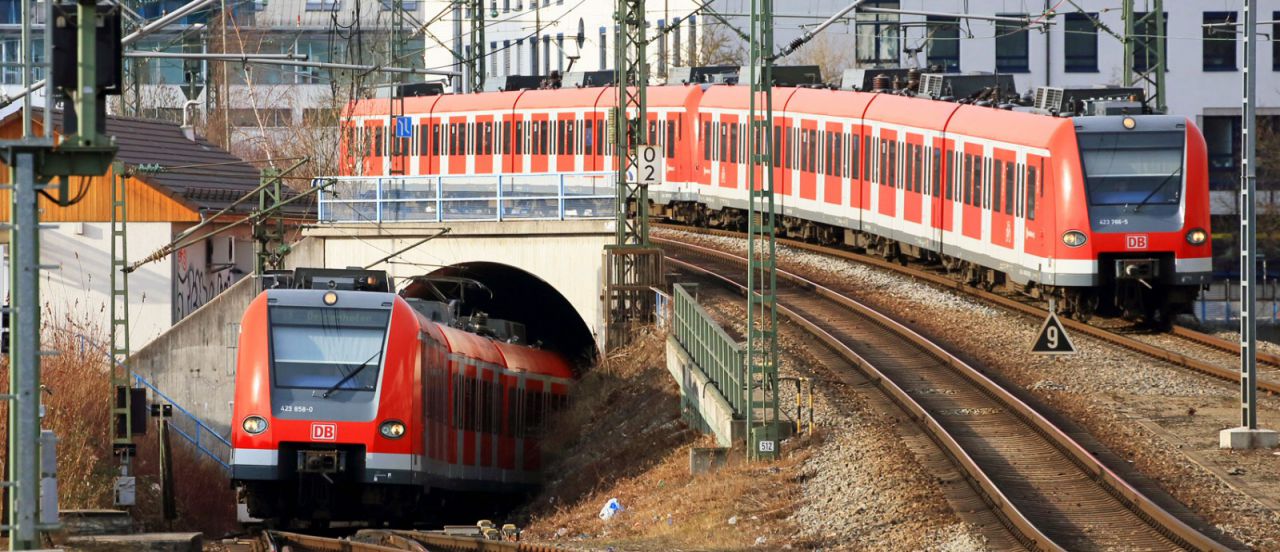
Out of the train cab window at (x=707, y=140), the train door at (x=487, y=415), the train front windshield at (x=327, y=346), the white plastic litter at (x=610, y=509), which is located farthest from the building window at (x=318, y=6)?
the white plastic litter at (x=610, y=509)

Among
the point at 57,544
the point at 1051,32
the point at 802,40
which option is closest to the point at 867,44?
the point at 1051,32

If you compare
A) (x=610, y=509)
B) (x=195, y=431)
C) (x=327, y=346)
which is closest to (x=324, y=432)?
(x=327, y=346)

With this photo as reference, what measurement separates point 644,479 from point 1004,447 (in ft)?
17.8

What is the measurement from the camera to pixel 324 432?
24.2m

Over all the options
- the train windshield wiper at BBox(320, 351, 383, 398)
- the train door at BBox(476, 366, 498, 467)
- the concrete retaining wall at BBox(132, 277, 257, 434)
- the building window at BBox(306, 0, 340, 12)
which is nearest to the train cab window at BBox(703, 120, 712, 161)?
the concrete retaining wall at BBox(132, 277, 257, 434)

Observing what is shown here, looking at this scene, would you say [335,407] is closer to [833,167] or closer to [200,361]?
[200,361]

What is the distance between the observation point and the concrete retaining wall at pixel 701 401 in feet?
78.4

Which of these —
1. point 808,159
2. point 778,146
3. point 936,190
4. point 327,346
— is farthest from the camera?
point 778,146

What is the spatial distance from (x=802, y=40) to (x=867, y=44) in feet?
97.1

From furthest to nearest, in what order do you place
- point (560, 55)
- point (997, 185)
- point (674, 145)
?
point (560, 55) → point (674, 145) → point (997, 185)

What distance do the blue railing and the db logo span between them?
10.7 metres

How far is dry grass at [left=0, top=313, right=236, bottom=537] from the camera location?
87.5 feet

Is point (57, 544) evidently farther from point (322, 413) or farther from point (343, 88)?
point (343, 88)

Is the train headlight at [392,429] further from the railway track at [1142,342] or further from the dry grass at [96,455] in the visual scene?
the railway track at [1142,342]
